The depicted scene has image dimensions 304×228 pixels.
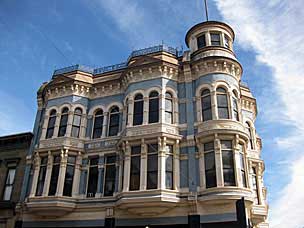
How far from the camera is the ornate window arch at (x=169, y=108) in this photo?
1916cm

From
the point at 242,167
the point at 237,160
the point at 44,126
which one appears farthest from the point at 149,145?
the point at 44,126

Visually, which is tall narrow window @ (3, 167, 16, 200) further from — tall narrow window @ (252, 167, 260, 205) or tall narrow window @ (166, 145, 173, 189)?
tall narrow window @ (252, 167, 260, 205)

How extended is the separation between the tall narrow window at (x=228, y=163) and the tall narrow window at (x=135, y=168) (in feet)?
16.9

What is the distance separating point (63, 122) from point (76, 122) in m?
1.02

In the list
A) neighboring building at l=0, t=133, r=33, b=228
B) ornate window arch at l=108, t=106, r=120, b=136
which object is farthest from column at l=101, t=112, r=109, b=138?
neighboring building at l=0, t=133, r=33, b=228

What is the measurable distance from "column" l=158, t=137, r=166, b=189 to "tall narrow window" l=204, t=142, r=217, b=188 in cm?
247

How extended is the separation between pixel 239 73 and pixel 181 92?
431 centimetres

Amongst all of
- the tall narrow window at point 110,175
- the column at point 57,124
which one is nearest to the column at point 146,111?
the tall narrow window at point 110,175

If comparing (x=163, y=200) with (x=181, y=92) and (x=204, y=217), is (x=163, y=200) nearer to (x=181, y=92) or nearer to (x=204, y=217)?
(x=204, y=217)

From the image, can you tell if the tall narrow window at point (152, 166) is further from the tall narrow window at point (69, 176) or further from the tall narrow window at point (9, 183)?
the tall narrow window at point (9, 183)

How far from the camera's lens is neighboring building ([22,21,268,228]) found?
55.2ft

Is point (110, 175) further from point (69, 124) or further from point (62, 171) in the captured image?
point (69, 124)

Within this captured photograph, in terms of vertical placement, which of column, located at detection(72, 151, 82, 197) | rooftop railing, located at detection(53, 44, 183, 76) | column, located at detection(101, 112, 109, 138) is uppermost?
rooftop railing, located at detection(53, 44, 183, 76)

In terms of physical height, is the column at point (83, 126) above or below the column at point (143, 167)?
above
